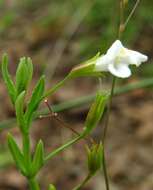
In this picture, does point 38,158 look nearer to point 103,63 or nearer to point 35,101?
point 35,101

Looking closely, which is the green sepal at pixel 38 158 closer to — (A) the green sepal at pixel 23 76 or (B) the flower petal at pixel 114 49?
(A) the green sepal at pixel 23 76

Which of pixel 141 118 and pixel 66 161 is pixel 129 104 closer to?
pixel 141 118

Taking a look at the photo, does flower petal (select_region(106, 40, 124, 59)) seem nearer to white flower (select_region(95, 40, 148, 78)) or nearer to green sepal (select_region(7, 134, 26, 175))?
white flower (select_region(95, 40, 148, 78))

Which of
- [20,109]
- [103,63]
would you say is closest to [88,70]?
[103,63]

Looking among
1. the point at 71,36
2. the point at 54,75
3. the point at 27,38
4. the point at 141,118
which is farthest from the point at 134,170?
the point at 27,38

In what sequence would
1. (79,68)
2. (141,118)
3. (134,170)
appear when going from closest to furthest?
(79,68) < (134,170) < (141,118)

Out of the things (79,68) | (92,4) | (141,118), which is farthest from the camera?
(92,4)

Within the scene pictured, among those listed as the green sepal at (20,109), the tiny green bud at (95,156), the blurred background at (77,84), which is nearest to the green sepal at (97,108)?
the tiny green bud at (95,156)
